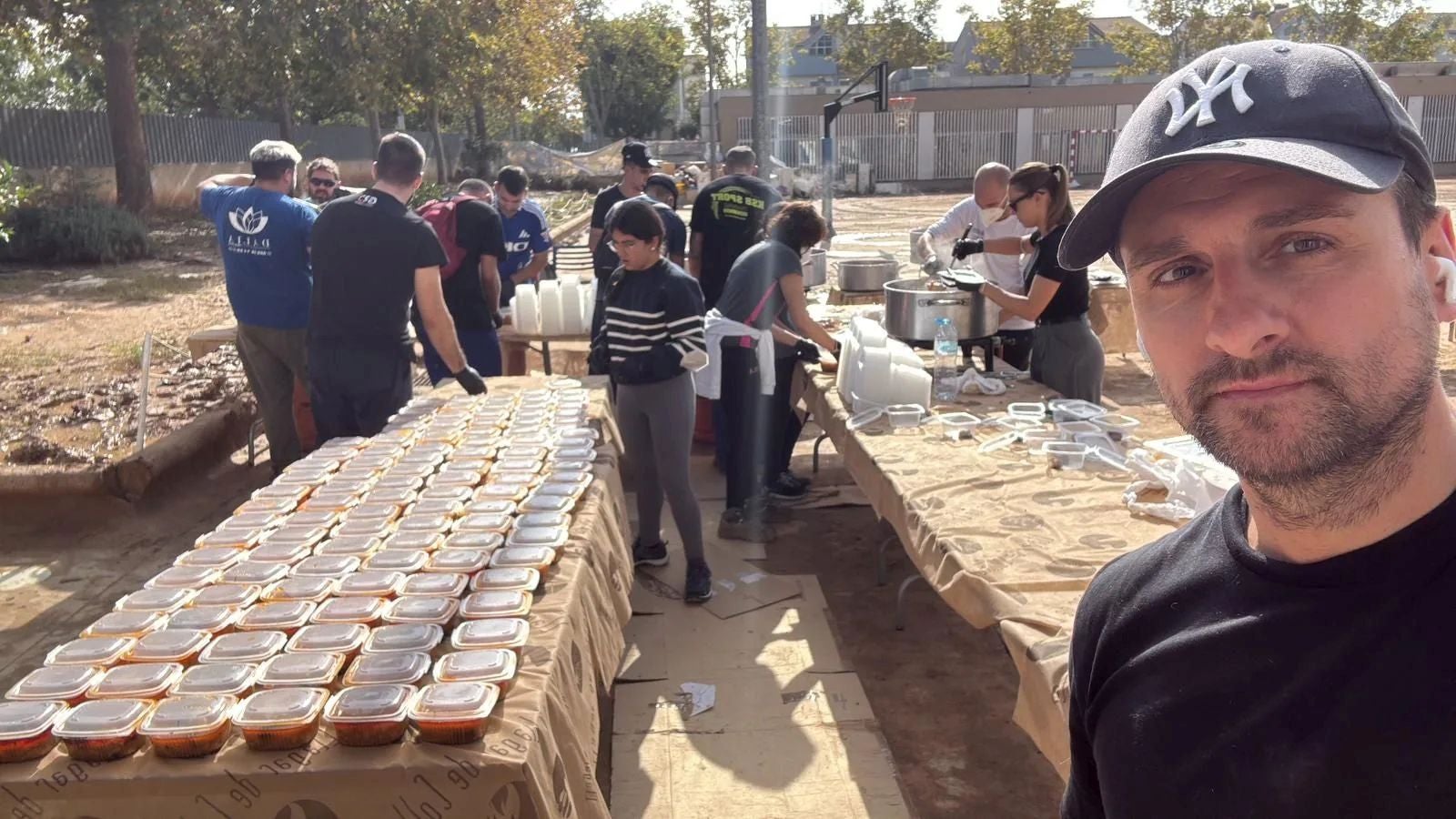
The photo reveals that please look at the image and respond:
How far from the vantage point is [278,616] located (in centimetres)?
234

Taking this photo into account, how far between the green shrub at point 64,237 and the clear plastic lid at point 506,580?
15.6 metres

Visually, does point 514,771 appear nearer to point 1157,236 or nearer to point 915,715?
point 1157,236

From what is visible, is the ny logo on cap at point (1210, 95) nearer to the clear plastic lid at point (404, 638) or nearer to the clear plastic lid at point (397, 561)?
the clear plastic lid at point (404, 638)

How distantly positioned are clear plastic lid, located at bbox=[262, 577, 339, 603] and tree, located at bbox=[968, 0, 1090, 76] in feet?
159

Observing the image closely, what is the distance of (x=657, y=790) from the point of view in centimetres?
335

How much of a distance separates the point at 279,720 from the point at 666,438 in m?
2.79

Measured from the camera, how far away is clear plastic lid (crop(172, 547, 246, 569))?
2.65 metres

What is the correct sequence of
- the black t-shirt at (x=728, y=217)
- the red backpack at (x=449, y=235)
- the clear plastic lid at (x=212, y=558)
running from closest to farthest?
1. the clear plastic lid at (x=212, y=558)
2. the red backpack at (x=449, y=235)
3. the black t-shirt at (x=728, y=217)

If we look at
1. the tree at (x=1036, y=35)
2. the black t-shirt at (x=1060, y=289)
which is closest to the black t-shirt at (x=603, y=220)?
the black t-shirt at (x=1060, y=289)

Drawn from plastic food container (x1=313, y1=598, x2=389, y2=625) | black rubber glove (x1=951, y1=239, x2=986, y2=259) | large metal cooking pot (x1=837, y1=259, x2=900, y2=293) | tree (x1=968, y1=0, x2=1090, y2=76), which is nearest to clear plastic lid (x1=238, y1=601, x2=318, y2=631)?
plastic food container (x1=313, y1=598, x2=389, y2=625)

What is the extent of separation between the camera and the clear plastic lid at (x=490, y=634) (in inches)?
87.5

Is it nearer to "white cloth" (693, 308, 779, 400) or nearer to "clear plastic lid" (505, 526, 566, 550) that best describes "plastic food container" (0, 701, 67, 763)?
"clear plastic lid" (505, 526, 566, 550)

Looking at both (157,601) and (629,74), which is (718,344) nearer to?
(157,601)

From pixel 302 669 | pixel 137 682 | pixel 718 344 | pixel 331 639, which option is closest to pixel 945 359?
pixel 718 344
